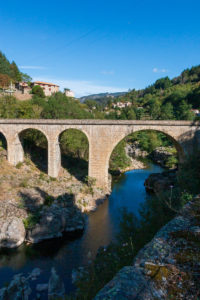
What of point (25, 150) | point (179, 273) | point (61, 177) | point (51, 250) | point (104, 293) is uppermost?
point (179, 273)

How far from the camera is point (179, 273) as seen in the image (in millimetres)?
2520

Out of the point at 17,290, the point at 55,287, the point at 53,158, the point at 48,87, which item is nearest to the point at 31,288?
the point at 17,290

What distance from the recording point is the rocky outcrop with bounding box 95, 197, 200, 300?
2274mm

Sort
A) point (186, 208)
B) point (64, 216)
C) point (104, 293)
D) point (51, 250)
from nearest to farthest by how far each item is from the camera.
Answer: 1. point (104, 293)
2. point (186, 208)
3. point (51, 250)
4. point (64, 216)

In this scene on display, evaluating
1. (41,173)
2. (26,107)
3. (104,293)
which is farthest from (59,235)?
(26,107)

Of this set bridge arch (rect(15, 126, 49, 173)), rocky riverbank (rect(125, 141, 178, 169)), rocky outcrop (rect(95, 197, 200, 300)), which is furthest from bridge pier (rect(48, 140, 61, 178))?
rocky outcrop (rect(95, 197, 200, 300))

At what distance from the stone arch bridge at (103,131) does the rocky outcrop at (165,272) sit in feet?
49.1

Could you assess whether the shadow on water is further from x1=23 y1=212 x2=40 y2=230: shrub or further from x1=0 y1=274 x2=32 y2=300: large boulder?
x1=0 y1=274 x2=32 y2=300: large boulder

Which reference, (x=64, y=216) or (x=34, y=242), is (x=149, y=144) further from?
(x=34, y=242)

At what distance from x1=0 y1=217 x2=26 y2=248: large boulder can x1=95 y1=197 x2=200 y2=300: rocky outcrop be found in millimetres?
10497

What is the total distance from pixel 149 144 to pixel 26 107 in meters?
20.9

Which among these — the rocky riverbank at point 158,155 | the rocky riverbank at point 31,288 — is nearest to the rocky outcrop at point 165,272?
the rocky riverbank at point 31,288

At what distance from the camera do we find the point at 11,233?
11.6m

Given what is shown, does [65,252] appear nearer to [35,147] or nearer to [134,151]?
[35,147]
